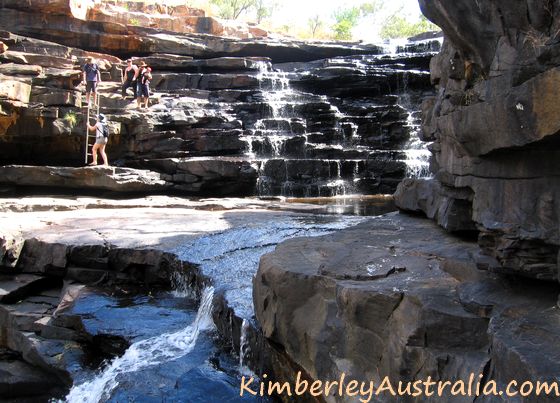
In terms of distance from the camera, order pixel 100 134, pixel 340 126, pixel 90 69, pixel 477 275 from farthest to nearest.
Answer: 1. pixel 340 126
2. pixel 90 69
3. pixel 100 134
4. pixel 477 275

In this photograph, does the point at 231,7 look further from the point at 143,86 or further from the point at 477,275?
the point at 477,275

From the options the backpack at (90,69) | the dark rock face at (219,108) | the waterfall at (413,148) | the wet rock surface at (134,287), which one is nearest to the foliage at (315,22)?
the dark rock face at (219,108)

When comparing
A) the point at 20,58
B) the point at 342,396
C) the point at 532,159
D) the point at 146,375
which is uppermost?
the point at 20,58

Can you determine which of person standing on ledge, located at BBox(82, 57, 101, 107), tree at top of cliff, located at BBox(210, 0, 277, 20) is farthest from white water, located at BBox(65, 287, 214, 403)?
tree at top of cliff, located at BBox(210, 0, 277, 20)

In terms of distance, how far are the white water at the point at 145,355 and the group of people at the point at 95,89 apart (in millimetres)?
9050

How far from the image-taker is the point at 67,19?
21.6m

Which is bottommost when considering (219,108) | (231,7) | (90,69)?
(219,108)

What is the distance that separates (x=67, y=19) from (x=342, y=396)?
73.5 ft

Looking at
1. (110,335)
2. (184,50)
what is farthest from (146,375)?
(184,50)

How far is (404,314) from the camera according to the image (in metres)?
3.26

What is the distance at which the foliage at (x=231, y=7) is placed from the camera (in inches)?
1804

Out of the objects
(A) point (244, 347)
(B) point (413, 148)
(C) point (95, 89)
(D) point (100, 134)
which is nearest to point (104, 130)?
(D) point (100, 134)

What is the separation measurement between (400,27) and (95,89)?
42592 mm

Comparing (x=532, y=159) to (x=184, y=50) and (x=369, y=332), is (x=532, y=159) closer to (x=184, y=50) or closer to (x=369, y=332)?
(x=369, y=332)
